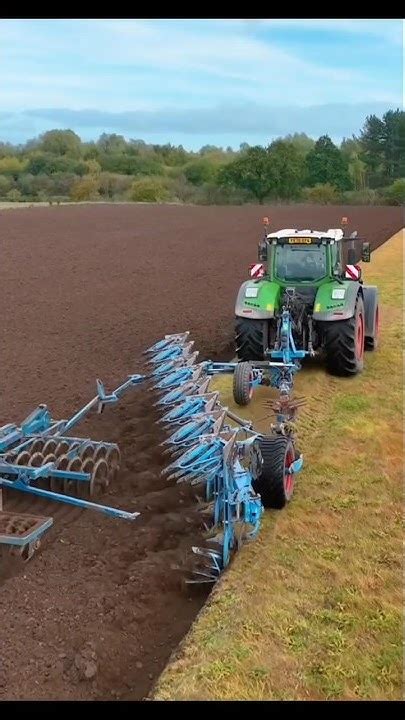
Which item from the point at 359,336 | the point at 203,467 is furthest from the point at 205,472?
the point at 359,336

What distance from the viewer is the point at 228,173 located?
2250 inches

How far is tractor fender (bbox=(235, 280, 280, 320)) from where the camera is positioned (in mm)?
8875

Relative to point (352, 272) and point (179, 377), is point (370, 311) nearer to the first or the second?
point (352, 272)

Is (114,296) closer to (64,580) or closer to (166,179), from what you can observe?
(64,580)

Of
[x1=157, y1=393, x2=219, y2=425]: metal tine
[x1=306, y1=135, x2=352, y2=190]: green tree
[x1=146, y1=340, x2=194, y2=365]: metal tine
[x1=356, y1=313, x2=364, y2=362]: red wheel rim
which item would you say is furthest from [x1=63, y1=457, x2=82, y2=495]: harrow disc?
[x1=306, y1=135, x2=352, y2=190]: green tree

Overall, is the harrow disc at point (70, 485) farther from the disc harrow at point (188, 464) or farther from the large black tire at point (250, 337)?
the large black tire at point (250, 337)

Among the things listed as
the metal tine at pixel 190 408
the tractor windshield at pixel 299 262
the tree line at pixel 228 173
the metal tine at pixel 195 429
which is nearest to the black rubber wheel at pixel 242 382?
the metal tine at pixel 190 408

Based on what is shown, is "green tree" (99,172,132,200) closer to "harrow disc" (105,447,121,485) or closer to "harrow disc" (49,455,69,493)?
"harrow disc" (105,447,121,485)

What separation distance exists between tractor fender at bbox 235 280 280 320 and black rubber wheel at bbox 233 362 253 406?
1.20 metres

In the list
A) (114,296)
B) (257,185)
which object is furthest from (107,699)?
(257,185)

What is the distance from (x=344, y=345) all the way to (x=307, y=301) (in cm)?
69

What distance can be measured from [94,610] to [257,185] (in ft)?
178

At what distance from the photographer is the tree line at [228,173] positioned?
182 ft

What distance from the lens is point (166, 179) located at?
66.3 metres
